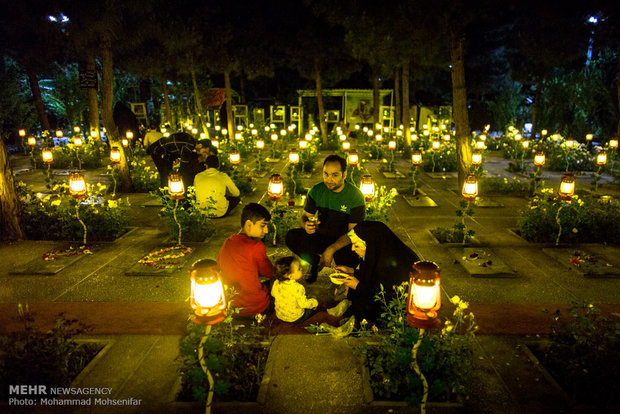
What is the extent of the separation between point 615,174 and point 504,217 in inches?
252

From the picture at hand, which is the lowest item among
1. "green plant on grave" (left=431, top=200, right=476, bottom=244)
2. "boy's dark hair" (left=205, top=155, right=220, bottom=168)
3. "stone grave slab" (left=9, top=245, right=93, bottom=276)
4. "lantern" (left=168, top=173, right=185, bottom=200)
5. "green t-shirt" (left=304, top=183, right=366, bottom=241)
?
"stone grave slab" (left=9, top=245, right=93, bottom=276)

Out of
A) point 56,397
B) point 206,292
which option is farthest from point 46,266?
point 206,292

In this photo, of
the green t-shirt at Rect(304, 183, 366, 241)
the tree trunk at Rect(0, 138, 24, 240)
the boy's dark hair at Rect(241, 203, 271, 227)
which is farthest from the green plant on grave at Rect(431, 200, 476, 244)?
the tree trunk at Rect(0, 138, 24, 240)

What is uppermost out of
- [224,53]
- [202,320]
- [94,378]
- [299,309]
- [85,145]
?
[224,53]

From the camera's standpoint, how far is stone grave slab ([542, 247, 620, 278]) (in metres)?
6.01

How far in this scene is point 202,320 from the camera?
9.99ft

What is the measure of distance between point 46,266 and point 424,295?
5549 millimetres

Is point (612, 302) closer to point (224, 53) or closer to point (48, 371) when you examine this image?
point (48, 371)

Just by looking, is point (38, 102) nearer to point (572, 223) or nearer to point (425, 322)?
point (572, 223)

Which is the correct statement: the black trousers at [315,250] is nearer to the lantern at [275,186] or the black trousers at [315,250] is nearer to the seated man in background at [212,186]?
the lantern at [275,186]

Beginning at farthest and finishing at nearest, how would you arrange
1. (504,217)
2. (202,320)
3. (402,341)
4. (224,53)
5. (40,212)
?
(224,53) → (504,217) → (40,212) → (402,341) → (202,320)

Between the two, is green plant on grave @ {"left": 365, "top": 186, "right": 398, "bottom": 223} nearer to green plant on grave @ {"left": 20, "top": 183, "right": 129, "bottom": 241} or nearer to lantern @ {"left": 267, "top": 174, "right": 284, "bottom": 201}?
lantern @ {"left": 267, "top": 174, "right": 284, "bottom": 201}

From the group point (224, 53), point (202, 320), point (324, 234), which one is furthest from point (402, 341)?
point (224, 53)

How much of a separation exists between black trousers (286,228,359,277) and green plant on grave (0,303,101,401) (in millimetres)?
2624
